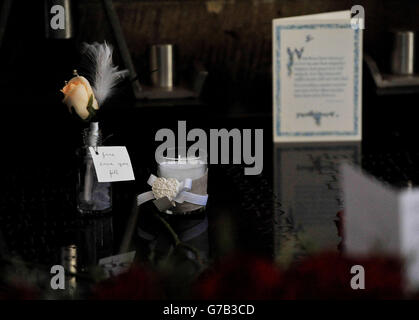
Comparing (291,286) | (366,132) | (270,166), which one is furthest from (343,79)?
(291,286)

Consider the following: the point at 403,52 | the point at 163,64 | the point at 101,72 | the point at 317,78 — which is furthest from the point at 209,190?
the point at 403,52

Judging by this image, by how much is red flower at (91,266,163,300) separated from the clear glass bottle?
49cm

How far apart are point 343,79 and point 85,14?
30.9 inches

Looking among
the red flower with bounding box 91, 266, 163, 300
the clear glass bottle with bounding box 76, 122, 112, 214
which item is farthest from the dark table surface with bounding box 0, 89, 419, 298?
the red flower with bounding box 91, 266, 163, 300

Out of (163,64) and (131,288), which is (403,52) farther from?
(131,288)

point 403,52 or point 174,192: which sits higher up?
point 403,52

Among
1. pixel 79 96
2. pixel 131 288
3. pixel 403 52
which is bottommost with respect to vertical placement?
pixel 131 288

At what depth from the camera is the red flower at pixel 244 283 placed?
0.88 metres

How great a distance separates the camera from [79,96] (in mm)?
1303

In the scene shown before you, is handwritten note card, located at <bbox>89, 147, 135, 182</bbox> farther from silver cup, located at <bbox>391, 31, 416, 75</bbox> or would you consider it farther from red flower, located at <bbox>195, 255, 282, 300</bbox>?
silver cup, located at <bbox>391, 31, 416, 75</bbox>

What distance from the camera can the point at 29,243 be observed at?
48.9 inches

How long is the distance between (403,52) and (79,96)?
1187 mm

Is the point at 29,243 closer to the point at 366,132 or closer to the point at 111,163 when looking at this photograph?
the point at 111,163

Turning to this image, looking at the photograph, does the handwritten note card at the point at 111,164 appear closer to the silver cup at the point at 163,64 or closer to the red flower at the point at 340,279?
the red flower at the point at 340,279
